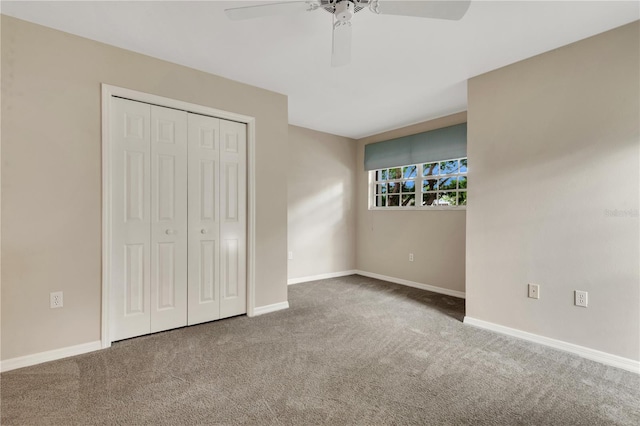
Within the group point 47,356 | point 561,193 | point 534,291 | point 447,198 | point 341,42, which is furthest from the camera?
point 447,198

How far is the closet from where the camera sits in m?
2.51

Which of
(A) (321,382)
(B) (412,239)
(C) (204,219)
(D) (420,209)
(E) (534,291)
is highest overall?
(D) (420,209)

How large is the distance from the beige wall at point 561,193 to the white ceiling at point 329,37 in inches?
10.3

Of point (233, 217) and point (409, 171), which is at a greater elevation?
point (409, 171)

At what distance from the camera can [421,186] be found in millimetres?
4523

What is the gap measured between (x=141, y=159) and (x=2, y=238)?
1.03m

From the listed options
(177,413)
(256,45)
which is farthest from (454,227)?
(177,413)

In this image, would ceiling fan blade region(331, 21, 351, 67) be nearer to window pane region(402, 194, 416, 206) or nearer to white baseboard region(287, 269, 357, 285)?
window pane region(402, 194, 416, 206)

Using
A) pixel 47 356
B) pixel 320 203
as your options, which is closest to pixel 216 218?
pixel 47 356

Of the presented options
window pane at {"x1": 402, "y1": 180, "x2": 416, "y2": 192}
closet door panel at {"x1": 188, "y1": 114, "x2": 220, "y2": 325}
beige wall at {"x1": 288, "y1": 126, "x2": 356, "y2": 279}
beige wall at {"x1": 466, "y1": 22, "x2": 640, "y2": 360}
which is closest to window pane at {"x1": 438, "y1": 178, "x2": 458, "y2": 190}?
window pane at {"x1": 402, "y1": 180, "x2": 416, "y2": 192}

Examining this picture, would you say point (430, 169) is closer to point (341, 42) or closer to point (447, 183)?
point (447, 183)

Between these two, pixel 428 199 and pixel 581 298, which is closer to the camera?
pixel 581 298

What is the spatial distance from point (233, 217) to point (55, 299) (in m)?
1.50

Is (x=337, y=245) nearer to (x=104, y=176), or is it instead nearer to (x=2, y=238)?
(x=104, y=176)
